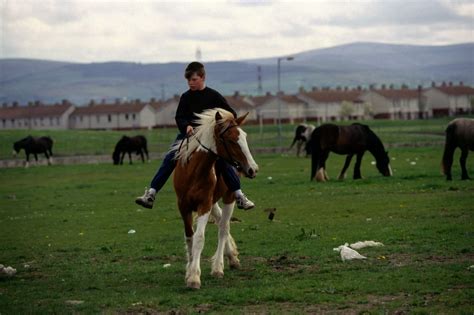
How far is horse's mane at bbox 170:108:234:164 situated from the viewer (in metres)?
12.7

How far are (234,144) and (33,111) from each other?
18413 cm

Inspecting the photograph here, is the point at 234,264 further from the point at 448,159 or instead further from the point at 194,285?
the point at 448,159

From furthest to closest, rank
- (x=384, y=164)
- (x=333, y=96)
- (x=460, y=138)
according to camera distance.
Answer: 1. (x=333, y=96)
2. (x=384, y=164)
3. (x=460, y=138)

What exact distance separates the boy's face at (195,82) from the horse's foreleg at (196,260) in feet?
6.32

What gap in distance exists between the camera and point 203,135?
42.0ft

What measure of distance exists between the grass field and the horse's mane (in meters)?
1.77

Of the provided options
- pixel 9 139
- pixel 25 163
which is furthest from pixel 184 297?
pixel 9 139

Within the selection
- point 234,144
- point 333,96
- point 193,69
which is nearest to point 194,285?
point 234,144

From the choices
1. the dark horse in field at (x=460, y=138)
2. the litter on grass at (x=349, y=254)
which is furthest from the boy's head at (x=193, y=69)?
the dark horse in field at (x=460, y=138)

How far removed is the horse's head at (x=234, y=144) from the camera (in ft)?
40.9

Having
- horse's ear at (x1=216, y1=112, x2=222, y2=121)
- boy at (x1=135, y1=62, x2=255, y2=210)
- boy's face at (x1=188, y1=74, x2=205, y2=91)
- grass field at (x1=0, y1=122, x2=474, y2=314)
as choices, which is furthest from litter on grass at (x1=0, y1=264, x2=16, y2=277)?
horse's ear at (x1=216, y1=112, x2=222, y2=121)

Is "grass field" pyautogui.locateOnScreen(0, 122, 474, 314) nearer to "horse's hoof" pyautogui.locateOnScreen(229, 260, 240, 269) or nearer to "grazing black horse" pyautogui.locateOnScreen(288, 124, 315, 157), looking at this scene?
"horse's hoof" pyautogui.locateOnScreen(229, 260, 240, 269)

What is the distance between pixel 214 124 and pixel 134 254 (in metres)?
3.83

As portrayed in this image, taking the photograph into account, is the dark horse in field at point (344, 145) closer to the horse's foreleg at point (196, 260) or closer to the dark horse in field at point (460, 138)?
the dark horse in field at point (460, 138)
